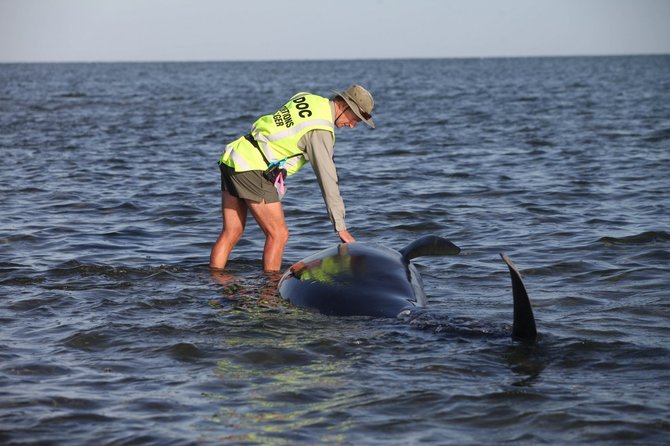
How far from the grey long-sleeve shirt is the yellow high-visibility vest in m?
0.07

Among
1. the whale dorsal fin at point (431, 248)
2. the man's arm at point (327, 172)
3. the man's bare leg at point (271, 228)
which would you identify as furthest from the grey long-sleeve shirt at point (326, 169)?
the man's bare leg at point (271, 228)

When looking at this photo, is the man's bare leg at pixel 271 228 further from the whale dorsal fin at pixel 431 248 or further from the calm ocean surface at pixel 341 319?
the whale dorsal fin at pixel 431 248

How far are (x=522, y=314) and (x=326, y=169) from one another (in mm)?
2378

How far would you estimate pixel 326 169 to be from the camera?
8.33 metres

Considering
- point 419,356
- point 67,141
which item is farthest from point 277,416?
point 67,141

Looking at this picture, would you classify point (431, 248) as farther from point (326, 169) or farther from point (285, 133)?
point (285, 133)

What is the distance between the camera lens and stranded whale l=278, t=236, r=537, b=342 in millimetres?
7664

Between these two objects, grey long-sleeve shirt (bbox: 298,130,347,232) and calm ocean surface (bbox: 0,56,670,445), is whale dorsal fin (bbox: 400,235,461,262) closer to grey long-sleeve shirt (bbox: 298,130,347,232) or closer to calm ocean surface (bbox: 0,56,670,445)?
calm ocean surface (bbox: 0,56,670,445)

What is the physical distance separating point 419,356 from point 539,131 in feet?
66.6

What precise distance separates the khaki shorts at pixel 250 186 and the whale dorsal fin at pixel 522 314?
9.77 feet

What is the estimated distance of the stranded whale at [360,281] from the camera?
25.1 ft

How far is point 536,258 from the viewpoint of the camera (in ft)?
35.1

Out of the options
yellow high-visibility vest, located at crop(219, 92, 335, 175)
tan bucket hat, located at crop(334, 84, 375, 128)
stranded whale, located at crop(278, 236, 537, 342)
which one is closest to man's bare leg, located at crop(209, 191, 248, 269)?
yellow high-visibility vest, located at crop(219, 92, 335, 175)

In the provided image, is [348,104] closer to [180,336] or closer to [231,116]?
[180,336]
